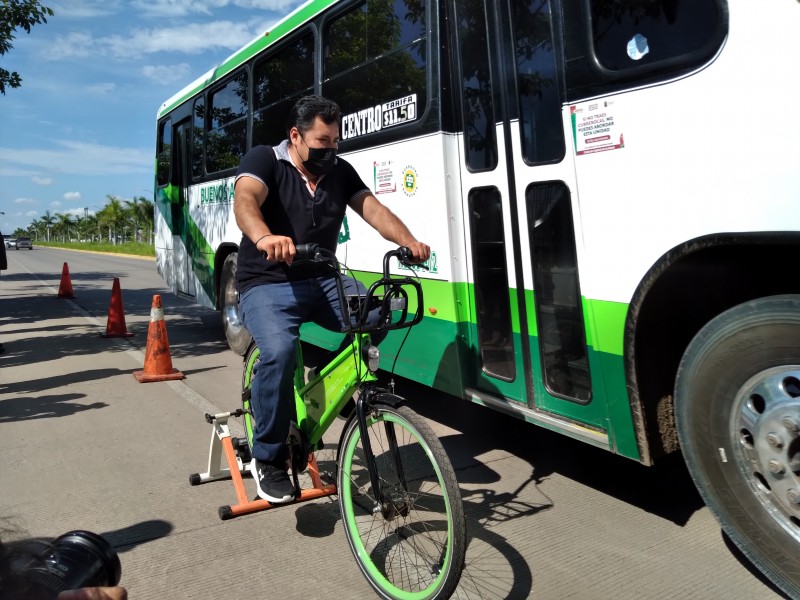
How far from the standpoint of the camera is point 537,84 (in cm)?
355

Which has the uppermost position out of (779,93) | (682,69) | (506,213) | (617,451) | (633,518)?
(682,69)

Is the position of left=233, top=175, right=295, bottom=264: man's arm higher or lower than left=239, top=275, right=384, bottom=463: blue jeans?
higher

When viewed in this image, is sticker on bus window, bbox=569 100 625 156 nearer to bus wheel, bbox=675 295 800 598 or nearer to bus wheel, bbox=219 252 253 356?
bus wheel, bbox=675 295 800 598

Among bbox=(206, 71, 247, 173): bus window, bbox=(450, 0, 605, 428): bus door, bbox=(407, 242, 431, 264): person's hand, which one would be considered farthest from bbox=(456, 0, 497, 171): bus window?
bbox=(206, 71, 247, 173): bus window

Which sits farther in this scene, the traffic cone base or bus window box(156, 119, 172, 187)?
bus window box(156, 119, 172, 187)

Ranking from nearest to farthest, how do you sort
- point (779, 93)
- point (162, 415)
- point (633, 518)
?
point (779, 93)
point (633, 518)
point (162, 415)

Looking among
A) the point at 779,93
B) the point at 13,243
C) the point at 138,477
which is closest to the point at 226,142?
the point at 138,477

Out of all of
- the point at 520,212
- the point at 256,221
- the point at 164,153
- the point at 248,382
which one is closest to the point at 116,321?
the point at 164,153

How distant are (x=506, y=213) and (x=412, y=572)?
6.44 ft

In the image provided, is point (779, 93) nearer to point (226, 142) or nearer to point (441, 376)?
point (441, 376)

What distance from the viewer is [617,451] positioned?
324 centimetres

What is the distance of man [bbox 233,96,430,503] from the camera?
3207 mm

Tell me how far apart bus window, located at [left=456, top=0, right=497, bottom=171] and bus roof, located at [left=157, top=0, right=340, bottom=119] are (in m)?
1.79

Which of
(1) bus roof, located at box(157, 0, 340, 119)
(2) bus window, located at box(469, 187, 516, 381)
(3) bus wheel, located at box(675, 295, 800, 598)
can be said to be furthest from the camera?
(1) bus roof, located at box(157, 0, 340, 119)
